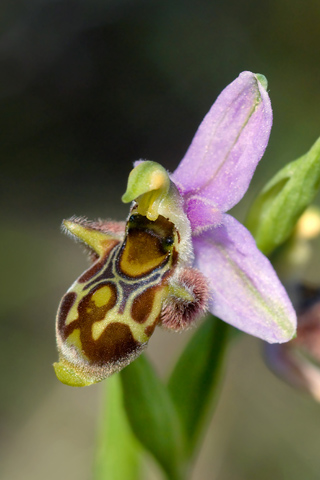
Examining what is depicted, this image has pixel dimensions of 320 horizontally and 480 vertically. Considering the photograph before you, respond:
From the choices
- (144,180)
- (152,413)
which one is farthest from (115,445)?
(144,180)

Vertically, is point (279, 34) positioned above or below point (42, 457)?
above

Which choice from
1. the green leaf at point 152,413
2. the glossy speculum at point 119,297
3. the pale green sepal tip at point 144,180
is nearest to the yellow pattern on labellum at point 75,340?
the glossy speculum at point 119,297

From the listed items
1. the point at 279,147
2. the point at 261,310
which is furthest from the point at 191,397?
the point at 279,147

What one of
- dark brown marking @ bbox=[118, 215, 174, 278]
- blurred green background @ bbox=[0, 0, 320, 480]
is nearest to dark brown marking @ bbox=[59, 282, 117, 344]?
dark brown marking @ bbox=[118, 215, 174, 278]

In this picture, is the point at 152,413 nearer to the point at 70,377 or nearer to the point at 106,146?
the point at 70,377

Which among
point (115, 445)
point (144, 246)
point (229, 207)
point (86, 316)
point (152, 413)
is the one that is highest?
point (229, 207)

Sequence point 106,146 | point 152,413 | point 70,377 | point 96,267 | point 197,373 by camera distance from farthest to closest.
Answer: point 106,146 → point 197,373 → point 152,413 → point 96,267 → point 70,377

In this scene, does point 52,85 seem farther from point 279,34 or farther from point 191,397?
point 191,397
